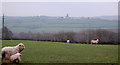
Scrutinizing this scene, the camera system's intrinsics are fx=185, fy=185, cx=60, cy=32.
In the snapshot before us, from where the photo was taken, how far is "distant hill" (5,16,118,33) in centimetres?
1109

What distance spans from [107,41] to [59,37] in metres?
3.38

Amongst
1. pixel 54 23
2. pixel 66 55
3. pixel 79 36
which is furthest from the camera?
pixel 79 36

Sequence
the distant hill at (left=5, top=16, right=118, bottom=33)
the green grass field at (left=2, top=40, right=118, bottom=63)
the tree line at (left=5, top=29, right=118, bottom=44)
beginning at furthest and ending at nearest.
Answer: the tree line at (left=5, top=29, right=118, bottom=44), the distant hill at (left=5, top=16, right=118, bottom=33), the green grass field at (left=2, top=40, right=118, bottom=63)

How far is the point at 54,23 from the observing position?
11547 millimetres

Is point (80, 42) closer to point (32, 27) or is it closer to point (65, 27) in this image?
point (65, 27)

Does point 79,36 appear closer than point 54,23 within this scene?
No

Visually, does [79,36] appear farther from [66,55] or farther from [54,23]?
[66,55]

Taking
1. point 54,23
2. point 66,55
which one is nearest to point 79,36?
point 54,23

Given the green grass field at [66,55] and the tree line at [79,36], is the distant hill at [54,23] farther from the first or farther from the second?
the green grass field at [66,55]

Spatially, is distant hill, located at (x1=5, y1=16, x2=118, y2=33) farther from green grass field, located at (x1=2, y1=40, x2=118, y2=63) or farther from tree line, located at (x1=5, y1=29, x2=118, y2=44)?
green grass field, located at (x1=2, y1=40, x2=118, y2=63)

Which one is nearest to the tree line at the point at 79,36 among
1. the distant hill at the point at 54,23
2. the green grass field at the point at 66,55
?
the distant hill at the point at 54,23

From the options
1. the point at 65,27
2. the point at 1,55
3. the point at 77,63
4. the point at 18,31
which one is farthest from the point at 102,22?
the point at 1,55

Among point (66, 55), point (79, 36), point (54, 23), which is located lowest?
point (66, 55)

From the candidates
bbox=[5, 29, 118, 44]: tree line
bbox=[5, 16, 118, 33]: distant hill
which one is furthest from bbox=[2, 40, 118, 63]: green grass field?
bbox=[5, 29, 118, 44]: tree line
